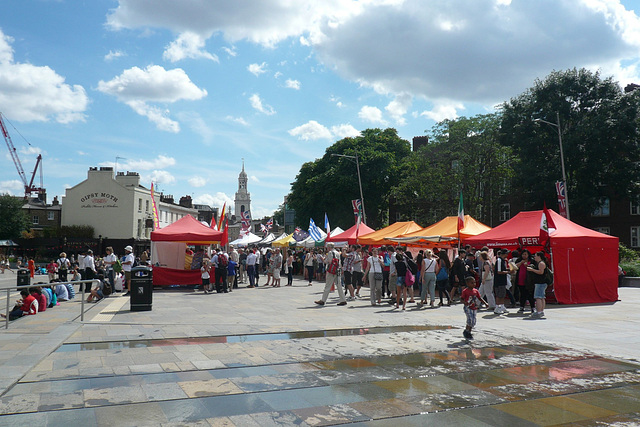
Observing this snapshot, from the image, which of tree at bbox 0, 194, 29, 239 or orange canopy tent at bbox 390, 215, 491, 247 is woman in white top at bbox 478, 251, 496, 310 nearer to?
orange canopy tent at bbox 390, 215, 491, 247

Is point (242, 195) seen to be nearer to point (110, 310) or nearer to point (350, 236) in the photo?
point (350, 236)

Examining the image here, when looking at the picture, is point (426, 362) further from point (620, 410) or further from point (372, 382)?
point (620, 410)

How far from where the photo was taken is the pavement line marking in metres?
12.0

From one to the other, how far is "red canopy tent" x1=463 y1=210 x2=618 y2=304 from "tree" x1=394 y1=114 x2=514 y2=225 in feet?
72.6

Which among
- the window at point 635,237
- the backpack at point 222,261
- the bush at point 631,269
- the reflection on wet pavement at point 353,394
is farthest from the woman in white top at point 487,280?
the window at point 635,237

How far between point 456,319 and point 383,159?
125 ft

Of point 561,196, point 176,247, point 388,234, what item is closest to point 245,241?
point 176,247

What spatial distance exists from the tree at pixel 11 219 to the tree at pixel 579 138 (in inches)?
2307

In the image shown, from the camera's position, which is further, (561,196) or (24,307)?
(561,196)

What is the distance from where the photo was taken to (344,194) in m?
50.5

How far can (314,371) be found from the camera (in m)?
7.14

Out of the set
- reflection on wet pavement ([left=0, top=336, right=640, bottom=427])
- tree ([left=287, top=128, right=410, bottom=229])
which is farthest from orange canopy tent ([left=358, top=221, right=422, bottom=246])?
tree ([left=287, top=128, right=410, bottom=229])

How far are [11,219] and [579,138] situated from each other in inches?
2512

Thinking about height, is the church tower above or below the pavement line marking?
above
